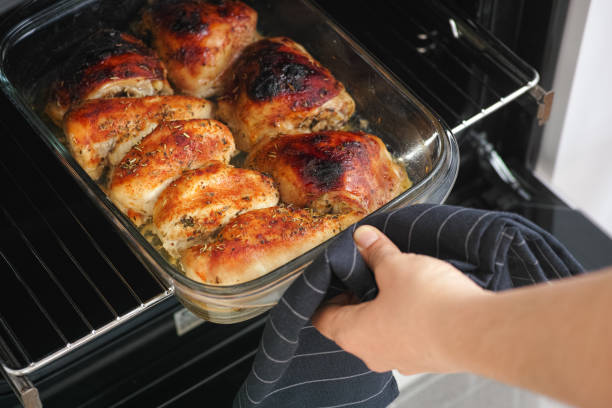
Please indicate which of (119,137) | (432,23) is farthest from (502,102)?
(119,137)

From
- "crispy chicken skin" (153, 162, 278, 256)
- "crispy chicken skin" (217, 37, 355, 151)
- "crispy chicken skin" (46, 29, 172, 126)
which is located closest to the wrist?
"crispy chicken skin" (153, 162, 278, 256)

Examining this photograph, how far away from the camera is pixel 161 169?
102cm

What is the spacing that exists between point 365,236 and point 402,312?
142 mm

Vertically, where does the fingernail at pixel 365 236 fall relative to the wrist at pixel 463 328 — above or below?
below

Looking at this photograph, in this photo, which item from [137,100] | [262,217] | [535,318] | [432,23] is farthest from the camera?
[432,23]

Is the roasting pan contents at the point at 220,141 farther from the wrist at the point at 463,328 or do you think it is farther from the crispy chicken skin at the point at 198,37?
the wrist at the point at 463,328

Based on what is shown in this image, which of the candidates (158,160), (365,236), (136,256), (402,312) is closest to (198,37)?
(158,160)

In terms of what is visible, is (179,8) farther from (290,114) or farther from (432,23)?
(432,23)

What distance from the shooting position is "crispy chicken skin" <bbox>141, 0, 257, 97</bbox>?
1.18 m

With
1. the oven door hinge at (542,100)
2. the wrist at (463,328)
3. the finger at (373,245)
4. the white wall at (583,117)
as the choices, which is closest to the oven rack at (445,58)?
the oven door hinge at (542,100)

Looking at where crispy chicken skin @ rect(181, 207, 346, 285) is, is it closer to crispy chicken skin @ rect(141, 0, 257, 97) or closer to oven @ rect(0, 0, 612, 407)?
oven @ rect(0, 0, 612, 407)

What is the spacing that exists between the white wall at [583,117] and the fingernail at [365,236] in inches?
25.0

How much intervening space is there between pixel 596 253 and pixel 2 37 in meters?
1.25

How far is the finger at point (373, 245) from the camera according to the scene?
2.68 feet
